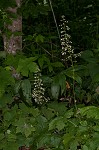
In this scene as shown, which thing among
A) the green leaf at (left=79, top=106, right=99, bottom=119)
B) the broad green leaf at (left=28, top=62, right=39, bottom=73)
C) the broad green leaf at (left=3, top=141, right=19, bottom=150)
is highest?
the broad green leaf at (left=28, top=62, right=39, bottom=73)

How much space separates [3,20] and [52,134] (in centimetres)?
119

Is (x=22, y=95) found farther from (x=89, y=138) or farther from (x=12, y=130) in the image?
(x=89, y=138)

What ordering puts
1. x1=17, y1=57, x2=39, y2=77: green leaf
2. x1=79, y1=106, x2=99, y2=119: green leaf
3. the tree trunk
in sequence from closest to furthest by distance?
x1=79, y1=106, x2=99, y2=119: green leaf, x1=17, y1=57, x2=39, y2=77: green leaf, the tree trunk

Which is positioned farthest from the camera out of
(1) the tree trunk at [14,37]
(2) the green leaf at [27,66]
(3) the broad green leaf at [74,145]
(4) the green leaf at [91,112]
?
(1) the tree trunk at [14,37]

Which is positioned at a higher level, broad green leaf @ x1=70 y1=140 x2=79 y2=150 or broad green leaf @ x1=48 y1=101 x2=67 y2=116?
broad green leaf @ x1=48 y1=101 x2=67 y2=116

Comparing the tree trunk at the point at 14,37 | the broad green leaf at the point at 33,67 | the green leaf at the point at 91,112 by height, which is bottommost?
the green leaf at the point at 91,112

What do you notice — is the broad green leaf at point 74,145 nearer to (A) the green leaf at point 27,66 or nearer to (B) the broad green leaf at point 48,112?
(B) the broad green leaf at point 48,112

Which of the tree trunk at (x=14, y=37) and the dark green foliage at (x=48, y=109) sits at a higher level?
the tree trunk at (x=14, y=37)

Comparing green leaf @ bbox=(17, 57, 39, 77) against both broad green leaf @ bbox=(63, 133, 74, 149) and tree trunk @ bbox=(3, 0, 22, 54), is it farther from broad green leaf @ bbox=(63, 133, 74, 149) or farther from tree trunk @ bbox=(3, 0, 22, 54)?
tree trunk @ bbox=(3, 0, 22, 54)

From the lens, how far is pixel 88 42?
5422 mm

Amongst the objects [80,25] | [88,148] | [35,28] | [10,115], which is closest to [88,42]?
[80,25]

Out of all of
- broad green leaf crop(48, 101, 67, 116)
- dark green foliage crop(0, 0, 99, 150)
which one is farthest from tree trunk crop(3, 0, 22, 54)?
broad green leaf crop(48, 101, 67, 116)

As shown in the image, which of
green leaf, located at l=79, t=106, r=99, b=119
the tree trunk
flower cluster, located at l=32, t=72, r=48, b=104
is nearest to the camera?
green leaf, located at l=79, t=106, r=99, b=119

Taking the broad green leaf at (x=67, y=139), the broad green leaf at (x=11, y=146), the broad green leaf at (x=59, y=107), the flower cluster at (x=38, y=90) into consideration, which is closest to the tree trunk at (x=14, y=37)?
the flower cluster at (x=38, y=90)
